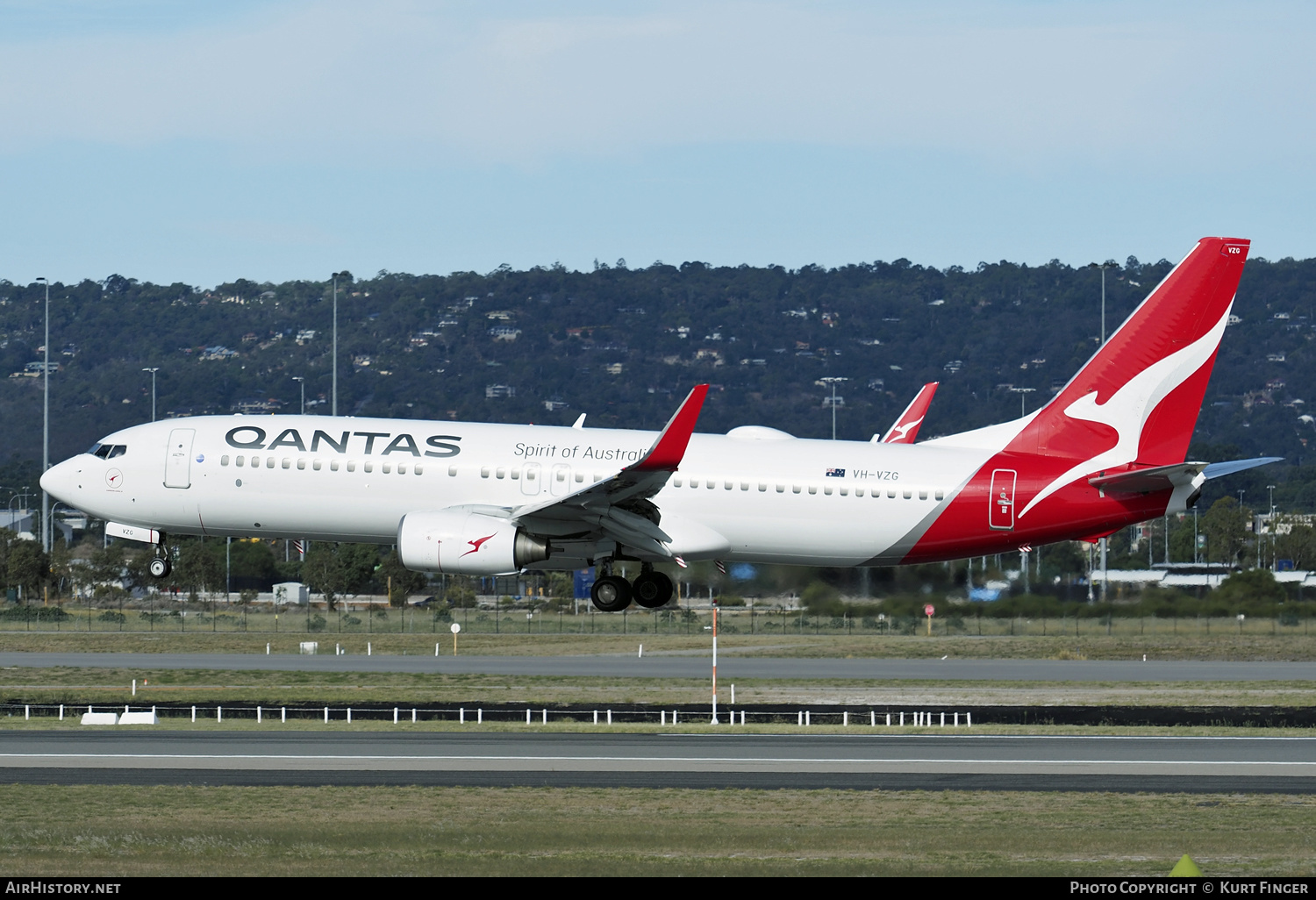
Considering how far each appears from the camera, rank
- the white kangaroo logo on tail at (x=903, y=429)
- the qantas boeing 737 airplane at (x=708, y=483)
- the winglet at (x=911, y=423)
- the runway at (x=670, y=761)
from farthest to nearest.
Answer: the white kangaroo logo on tail at (x=903, y=429)
the winglet at (x=911, y=423)
the qantas boeing 737 airplane at (x=708, y=483)
the runway at (x=670, y=761)

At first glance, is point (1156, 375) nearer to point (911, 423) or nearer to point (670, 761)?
point (911, 423)

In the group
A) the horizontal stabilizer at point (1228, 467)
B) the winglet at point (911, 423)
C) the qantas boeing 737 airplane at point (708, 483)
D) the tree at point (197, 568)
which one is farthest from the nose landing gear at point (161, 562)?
the tree at point (197, 568)

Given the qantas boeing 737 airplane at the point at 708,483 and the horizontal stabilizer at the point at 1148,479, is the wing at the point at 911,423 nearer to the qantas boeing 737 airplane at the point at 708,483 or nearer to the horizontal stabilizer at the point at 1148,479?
the qantas boeing 737 airplane at the point at 708,483

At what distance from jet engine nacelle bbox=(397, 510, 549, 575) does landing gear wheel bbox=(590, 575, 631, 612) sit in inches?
77.9

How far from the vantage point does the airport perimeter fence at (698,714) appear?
45688 millimetres

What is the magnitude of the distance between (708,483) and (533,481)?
167 inches

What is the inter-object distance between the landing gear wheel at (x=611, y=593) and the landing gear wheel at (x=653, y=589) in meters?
0.39

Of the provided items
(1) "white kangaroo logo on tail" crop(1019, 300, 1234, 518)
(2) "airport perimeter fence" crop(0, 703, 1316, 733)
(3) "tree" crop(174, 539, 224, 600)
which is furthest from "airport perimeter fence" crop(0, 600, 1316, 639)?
(1) "white kangaroo logo on tail" crop(1019, 300, 1234, 518)

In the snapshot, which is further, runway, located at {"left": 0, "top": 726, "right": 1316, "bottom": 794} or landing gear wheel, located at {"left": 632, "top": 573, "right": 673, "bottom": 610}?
landing gear wheel, located at {"left": 632, "top": 573, "right": 673, "bottom": 610}

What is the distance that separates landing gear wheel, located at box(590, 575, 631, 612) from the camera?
130 ft

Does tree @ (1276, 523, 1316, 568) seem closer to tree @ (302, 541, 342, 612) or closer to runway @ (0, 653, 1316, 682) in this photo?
runway @ (0, 653, 1316, 682)

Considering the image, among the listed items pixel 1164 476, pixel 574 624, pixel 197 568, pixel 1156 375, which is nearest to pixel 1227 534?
pixel 574 624

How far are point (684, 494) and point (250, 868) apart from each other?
1798 centimetres

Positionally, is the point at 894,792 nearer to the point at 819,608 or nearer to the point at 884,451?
the point at 884,451
